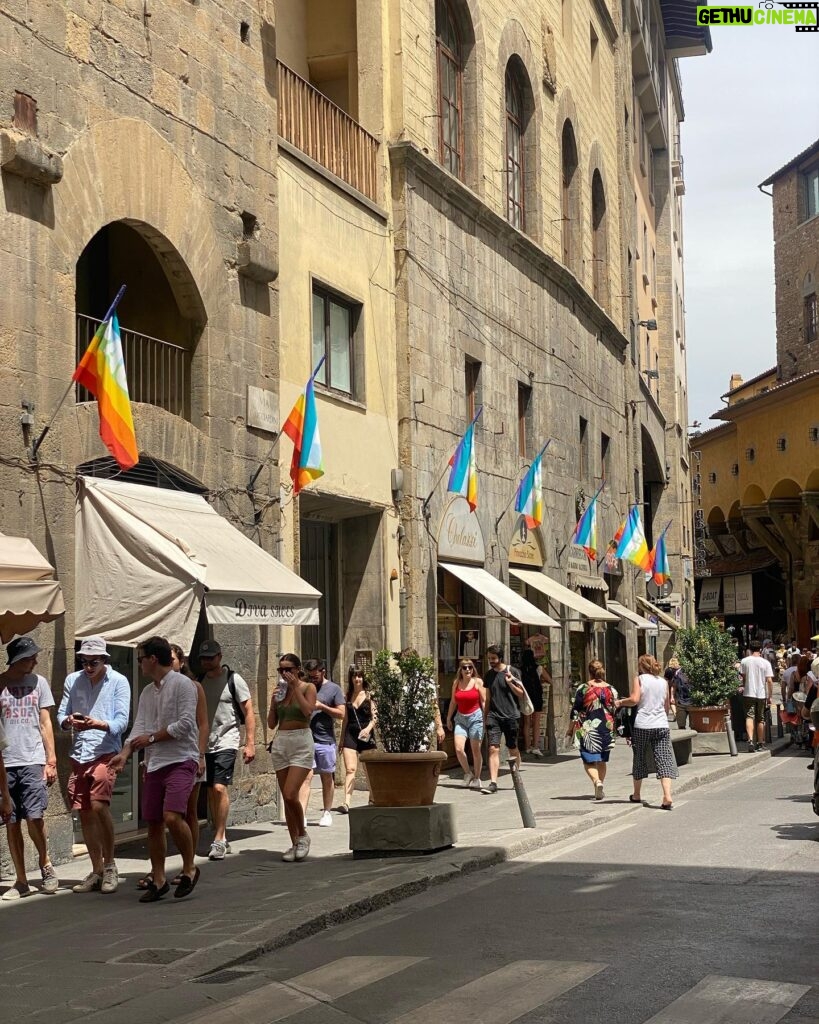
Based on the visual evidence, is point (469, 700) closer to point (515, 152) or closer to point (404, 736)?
point (404, 736)

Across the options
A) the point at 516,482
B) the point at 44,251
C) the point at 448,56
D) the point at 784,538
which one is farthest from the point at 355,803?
the point at 784,538

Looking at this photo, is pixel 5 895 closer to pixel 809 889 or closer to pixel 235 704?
pixel 235 704

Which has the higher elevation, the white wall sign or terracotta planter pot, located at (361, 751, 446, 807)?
the white wall sign

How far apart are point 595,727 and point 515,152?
42.9 feet

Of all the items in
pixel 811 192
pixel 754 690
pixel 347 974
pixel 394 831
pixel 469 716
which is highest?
pixel 811 192

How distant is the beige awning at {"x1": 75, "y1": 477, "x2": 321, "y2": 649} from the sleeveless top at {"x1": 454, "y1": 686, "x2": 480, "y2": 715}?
18.2 feet

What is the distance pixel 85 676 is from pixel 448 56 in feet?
49.5

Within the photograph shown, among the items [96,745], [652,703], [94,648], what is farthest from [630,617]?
[96,745]

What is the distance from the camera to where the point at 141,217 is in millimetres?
13359

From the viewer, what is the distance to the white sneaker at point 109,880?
10008 mm

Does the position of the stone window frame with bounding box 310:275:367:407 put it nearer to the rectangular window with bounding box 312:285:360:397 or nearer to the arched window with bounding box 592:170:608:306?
the rectangular window with bounding box 312:285:360:397

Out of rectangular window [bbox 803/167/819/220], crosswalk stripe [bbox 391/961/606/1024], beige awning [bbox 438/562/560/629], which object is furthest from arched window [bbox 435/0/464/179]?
rectangular window [bbox 803/167/819/220]

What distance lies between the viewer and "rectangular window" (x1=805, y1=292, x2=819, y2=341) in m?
58.2

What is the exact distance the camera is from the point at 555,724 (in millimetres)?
25609
